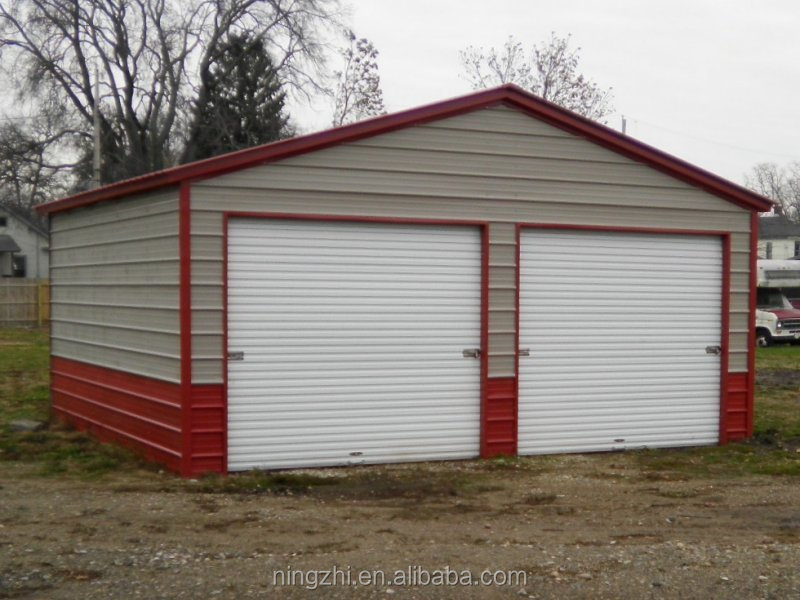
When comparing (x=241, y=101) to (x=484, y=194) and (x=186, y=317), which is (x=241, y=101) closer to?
(x=484, y=194)

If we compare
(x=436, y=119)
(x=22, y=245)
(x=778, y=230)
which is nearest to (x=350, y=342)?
(x=436, y=119)

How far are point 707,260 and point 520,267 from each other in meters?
2.69

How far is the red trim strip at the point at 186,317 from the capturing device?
10.9 meters

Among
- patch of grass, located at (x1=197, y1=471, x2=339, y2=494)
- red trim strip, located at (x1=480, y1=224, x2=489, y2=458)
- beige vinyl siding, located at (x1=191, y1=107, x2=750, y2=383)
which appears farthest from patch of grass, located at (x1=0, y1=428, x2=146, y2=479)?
red trim strip, located at (x1=480, y1=224, x2=489, y2=458)

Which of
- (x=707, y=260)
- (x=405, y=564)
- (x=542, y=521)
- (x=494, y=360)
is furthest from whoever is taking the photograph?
(x=707, y=260)

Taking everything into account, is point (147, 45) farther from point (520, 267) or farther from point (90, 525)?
point (90, 525)

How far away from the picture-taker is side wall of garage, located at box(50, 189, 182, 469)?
11.3 meters

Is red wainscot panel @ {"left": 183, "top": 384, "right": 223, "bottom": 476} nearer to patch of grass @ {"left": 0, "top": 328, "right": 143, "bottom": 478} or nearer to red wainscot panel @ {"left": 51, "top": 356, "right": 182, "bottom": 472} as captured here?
red wainscot panel @ {"left": 51, "top": 356, "right": 182, "bottom": 472}

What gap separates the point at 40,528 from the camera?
838 cm

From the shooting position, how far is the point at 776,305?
33969mm

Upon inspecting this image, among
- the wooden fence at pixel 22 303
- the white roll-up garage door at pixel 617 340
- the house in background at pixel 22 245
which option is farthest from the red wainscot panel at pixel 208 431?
the house in background at pixel 22 245

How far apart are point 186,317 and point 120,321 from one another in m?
2.15

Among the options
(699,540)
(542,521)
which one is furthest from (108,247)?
(699,540)

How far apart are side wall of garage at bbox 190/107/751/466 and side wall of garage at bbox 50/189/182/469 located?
0.42 metres
